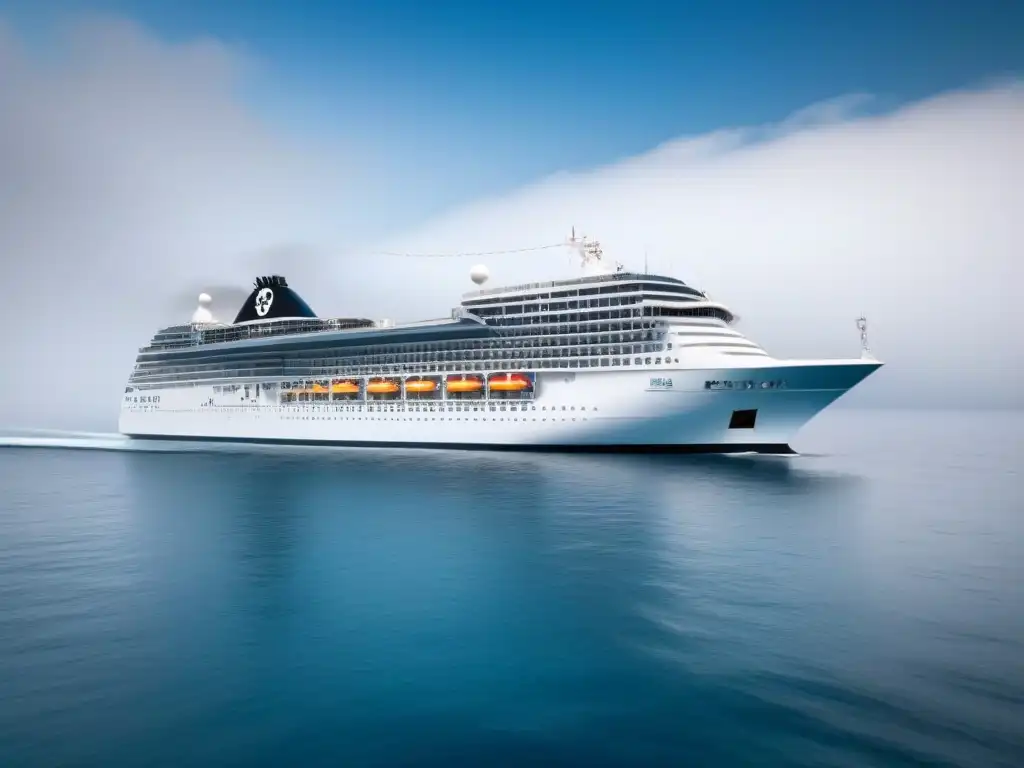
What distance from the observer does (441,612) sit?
14.1 metres

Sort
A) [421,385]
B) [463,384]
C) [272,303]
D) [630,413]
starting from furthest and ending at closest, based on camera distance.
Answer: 1. [272,303]
2. [421,385]
3. [463,384]
4. [630,413]

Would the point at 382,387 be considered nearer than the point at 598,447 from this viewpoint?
No

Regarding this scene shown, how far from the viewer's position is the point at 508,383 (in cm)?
5247

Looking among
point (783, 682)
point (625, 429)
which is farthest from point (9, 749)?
point (625, 429)

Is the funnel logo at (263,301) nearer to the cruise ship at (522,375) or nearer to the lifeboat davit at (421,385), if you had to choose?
the cruise ship at (522,375)

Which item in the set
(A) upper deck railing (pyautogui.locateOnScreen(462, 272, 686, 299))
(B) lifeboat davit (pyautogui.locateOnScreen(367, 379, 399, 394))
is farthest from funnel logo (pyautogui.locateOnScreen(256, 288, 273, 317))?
(A) upper deck railing (pyautogui.locateOnScreen(462, 272, 686, 299))

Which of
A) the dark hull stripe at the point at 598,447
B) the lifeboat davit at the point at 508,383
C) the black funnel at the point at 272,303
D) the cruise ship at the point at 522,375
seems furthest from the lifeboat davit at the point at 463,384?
the black funnel at the point at 272,303

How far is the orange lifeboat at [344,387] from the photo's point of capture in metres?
63.3

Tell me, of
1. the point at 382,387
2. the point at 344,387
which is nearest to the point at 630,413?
the point at 382,387

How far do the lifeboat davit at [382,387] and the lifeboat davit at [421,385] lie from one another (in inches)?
65.2

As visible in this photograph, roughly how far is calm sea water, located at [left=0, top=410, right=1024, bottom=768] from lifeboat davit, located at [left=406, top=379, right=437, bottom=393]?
30.4m

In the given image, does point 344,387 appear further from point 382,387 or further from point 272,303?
point 272,303

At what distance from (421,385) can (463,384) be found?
4825 millimetres

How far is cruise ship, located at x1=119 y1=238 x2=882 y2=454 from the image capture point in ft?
146
